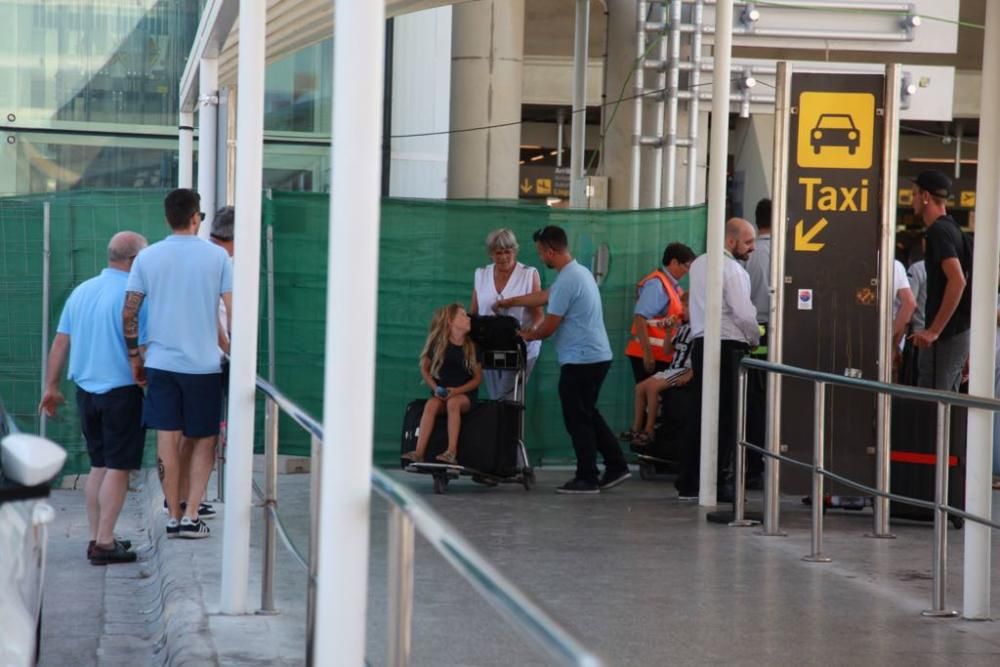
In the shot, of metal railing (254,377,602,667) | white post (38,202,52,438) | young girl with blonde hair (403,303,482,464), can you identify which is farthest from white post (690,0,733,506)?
white post (38,202,52,438)

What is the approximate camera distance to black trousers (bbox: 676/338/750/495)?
1016cm

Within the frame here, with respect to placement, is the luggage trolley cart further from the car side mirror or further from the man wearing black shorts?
the car side mirror

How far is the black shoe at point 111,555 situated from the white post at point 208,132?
3.19 m

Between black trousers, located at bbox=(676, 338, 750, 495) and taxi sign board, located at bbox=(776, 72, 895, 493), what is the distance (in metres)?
0.56

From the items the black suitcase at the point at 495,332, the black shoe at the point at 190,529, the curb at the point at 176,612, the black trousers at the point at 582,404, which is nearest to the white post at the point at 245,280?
the curb at the point at 176,612

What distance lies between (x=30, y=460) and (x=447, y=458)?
23.2 feet

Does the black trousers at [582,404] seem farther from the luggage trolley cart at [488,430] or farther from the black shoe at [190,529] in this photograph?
the black shoe at [190,529]

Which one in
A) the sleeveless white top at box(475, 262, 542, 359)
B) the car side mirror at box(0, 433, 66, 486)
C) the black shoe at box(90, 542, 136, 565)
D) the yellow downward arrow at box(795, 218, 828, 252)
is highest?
the yellow downward arrow at box(795, 218, 828, 252)

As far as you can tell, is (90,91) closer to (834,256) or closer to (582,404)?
(582,404)

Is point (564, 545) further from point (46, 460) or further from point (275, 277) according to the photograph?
point (46, 460)

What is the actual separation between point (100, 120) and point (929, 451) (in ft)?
45.5

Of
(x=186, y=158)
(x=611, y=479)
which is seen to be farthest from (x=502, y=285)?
(x=186, y=158)

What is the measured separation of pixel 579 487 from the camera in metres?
11.2

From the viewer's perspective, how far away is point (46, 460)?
392 centimetres
